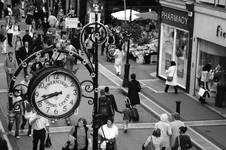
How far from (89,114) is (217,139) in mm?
5074

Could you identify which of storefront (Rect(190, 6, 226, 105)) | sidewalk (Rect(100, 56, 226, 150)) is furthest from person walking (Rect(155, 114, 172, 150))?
storefront (Rect(190, 6, 226, 105))

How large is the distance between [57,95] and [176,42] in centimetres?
1699

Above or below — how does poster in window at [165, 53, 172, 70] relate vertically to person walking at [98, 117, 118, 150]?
above

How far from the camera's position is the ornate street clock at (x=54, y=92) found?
1041 cm

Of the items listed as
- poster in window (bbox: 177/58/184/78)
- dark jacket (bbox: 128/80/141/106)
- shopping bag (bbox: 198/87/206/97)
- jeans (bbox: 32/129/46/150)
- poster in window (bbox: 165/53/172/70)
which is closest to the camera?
jeans (bbox: 32/129/46/150)

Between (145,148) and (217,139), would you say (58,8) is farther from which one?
(145,148)

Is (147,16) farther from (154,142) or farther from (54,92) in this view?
(54,92)

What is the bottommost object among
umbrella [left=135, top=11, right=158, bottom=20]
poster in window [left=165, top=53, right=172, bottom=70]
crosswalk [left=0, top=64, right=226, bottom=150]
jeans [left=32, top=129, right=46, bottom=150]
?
crosswalk [left=0, top=64, right=226, bottom=150]

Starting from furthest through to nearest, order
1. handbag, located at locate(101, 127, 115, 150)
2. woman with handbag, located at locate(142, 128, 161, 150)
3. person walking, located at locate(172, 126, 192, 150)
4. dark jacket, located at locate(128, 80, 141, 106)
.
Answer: dark jacket, located at locate(128, 80, 141, 106)
person walking, located at locate(172, 126, 192, 150)
handbag, located at locate(101, 127, 115, 150)
woman with handbag, located at locate(142, 128, 161, 150)

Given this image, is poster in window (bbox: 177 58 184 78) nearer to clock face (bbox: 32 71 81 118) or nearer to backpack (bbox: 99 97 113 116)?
backpack (bbox: 99 97 113 116)

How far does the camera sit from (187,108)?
2297 cm

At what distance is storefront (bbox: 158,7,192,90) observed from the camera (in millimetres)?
25781

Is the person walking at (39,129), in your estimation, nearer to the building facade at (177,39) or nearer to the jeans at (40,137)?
the jeans at (40,137)

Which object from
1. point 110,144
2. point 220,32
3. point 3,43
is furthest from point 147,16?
point 110,144
